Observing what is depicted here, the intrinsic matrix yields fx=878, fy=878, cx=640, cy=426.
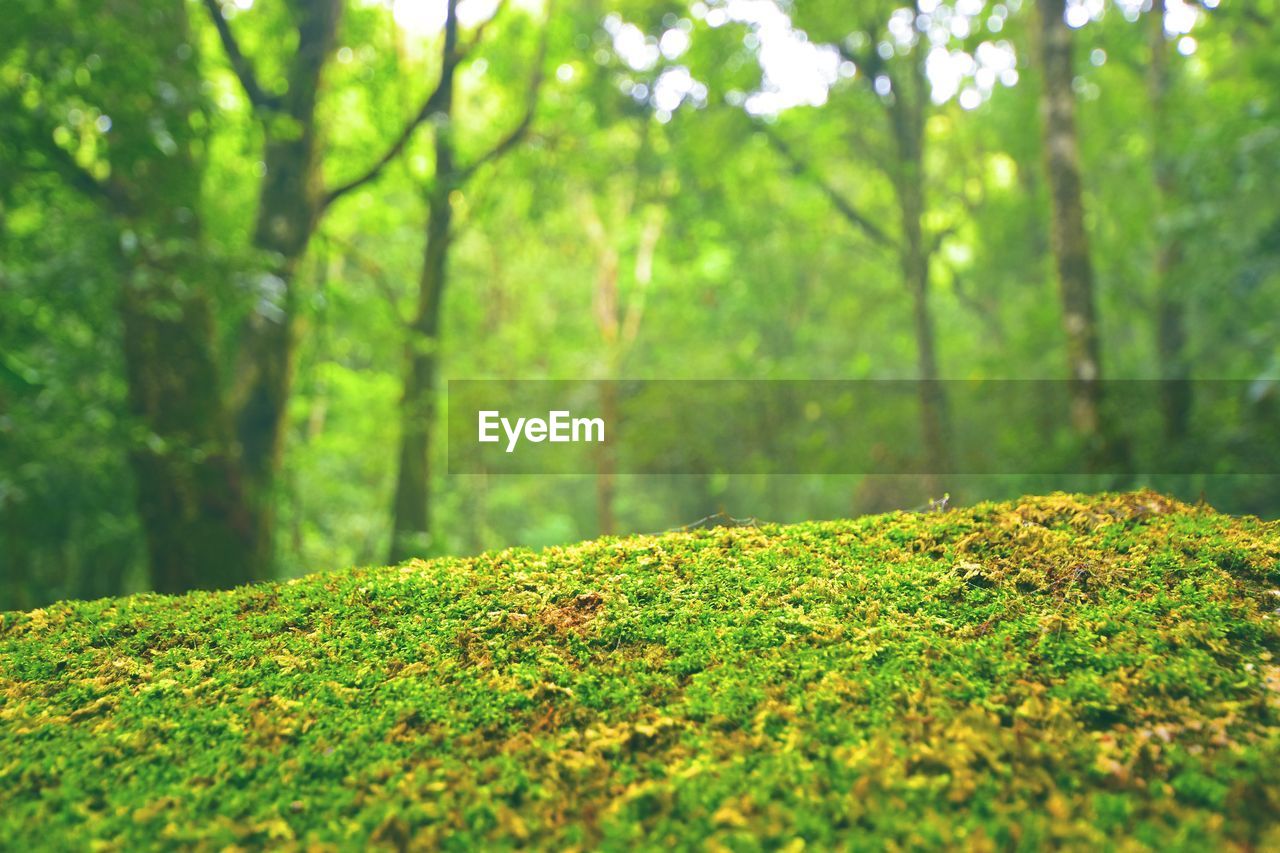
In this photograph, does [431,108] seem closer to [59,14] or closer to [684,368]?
[59,14]

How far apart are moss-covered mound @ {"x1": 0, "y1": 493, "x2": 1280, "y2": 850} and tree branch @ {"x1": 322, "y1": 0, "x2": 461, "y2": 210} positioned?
7141mm

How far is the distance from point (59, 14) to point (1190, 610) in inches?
288

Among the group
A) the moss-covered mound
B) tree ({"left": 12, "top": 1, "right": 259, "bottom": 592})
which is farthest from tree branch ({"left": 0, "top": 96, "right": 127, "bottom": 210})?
the moss-covered mound

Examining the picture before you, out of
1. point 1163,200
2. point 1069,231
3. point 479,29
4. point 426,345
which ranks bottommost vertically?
point 426,345

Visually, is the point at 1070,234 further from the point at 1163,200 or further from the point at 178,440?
the point at 178,440

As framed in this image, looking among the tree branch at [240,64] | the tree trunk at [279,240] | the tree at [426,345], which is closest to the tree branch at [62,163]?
the tree trunk at [279,240]

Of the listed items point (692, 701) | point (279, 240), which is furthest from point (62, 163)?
point (692, 701)

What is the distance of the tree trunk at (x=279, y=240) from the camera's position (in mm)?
8273

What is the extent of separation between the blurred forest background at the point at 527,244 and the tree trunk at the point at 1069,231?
31 mm

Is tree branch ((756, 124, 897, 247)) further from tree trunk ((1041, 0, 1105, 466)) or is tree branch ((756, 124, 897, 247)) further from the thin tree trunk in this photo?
tree trunk ((1041, 0, 1105, 466))

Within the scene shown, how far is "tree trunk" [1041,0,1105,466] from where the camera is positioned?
8.70 metres

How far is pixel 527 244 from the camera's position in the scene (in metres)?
26.4

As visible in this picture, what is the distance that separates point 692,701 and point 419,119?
9.37 m

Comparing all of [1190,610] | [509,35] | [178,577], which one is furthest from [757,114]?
[1190,610]
